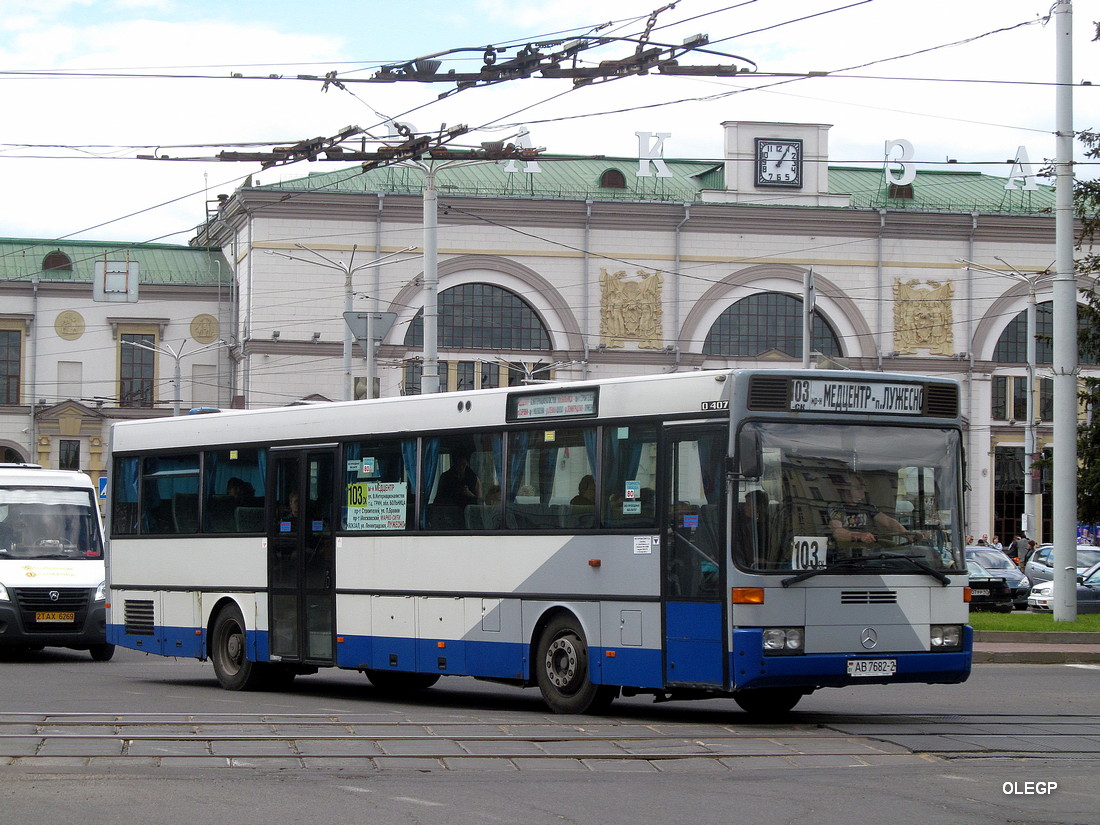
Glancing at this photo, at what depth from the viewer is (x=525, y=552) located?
1360 centimetres

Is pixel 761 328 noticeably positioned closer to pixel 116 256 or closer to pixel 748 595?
pixel 116 256

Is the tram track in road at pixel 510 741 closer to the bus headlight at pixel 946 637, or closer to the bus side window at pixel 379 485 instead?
the bus headlight at pixel 946 637

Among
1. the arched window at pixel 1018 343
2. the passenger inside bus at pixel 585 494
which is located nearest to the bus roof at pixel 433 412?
the passenger inside bus at pixel 585 494

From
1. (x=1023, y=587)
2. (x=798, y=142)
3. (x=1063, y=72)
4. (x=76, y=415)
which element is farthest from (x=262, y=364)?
(x=1063, y=72)

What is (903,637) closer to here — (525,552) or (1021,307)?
(525,552)

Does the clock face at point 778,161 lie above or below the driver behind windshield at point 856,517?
above

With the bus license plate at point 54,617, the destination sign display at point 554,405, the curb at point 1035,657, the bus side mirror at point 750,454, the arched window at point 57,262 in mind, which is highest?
the arched window at point 57,262

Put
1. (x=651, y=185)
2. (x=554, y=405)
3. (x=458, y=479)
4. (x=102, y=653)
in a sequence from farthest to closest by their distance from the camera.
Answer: (x=651, y=185), (x=102, y=653), (x=458, y=479), (x=554, y=405)

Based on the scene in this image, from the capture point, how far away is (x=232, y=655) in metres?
16.8

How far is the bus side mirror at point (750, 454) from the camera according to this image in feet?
38.7

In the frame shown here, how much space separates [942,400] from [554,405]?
10.1ft

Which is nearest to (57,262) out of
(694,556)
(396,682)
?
(396,682)

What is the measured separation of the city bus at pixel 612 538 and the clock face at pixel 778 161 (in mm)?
50777

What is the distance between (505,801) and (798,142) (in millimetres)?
58685
